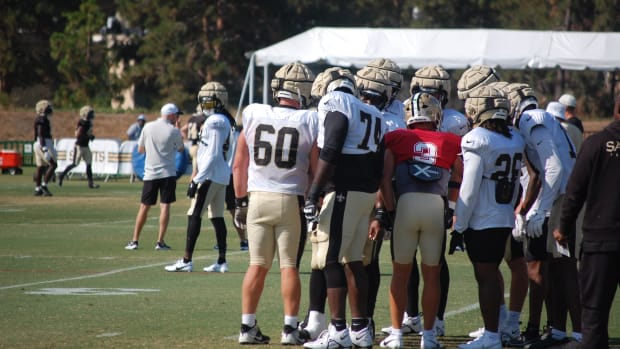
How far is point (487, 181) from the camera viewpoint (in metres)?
9.09

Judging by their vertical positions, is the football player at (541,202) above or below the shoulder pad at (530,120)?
below

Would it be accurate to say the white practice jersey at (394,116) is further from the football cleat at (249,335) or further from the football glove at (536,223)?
the football cleat at (249,335)

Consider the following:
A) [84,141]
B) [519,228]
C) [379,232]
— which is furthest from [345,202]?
[84,141]

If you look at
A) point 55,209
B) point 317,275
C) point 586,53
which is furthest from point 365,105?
point 586,53

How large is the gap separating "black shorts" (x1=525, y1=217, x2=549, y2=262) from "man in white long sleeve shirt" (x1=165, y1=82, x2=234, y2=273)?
5.38 meters

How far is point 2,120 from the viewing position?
52562 millimetres

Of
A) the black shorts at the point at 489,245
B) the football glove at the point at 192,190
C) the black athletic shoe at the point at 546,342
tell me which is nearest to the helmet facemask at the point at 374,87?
the black shorts at the point at 489,245

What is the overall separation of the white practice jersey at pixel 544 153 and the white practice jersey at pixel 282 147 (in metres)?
1.77

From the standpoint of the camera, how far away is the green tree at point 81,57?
61.4 meters

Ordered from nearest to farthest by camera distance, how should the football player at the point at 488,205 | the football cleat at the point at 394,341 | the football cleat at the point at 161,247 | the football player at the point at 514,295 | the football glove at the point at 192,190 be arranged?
1. the football player at the point at 488,205
2. the football cleat at the point at 394,341
3. the football player at the point at 514,295
4. the football glove at the point at 192,190
5. the football cleat at the point at 161,247

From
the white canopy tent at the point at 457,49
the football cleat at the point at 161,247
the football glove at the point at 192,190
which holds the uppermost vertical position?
the white canopy tent at the point at 457,49

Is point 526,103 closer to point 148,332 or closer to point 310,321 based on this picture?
point 310,321

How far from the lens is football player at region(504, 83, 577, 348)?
31.1 feet

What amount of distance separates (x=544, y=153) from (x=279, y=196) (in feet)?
7.18
